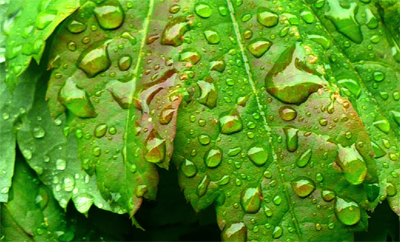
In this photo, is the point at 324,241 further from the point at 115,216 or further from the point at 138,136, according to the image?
the point at 115,216

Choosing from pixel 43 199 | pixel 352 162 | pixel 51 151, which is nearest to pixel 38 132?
pixel 51 151

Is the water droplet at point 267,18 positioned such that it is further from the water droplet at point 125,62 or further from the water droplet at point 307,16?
the water droplet at point 125,62

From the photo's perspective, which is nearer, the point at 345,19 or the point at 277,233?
the point at 277,233

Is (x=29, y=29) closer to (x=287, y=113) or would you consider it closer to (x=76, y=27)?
(x=76, y=27)

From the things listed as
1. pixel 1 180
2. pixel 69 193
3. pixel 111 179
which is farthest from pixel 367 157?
pixel 1 180

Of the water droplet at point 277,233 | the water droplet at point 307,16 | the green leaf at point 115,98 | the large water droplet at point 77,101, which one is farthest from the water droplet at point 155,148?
the water droplet at point 307,16

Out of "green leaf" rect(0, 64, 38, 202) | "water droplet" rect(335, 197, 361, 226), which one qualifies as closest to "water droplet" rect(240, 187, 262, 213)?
"water droplet" rect(335, 197, 361, 226)

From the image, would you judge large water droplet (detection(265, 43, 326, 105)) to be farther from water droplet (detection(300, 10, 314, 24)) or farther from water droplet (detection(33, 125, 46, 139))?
water droplet (detection(33, 125, 46, 139))
